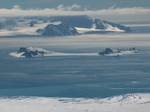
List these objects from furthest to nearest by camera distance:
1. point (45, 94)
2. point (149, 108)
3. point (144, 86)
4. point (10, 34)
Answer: point (10, 34)
point (144, 86)
point (45, 94)
point (149, 108)

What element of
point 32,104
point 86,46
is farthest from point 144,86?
point 86,46

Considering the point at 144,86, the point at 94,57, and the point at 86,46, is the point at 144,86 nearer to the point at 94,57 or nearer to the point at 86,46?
the point at 94,57

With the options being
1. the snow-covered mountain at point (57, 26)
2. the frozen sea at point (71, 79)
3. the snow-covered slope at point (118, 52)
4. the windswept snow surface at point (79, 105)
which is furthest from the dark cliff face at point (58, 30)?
the windswept snow surface at point (79, 105)

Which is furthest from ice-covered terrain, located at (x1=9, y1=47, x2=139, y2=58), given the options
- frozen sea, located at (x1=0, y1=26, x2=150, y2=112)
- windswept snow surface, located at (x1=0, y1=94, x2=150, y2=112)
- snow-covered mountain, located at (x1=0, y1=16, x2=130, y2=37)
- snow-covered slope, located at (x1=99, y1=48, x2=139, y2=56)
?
windswept snow surface, located at (x1=0, y1=94, x2=150, y2=112)

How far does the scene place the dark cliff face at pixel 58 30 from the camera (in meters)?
147

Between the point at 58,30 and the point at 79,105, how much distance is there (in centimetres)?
11410

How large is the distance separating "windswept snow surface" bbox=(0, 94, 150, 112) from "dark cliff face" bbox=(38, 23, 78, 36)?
109 m

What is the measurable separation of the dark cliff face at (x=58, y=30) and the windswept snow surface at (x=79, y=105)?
109 metres

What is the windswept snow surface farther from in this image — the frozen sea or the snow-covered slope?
the snow-covered slope

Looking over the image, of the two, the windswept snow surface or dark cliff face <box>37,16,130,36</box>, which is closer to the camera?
the windswept snow surface

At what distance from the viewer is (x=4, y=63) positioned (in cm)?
8869

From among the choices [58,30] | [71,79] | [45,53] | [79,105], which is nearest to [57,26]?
[58,30]

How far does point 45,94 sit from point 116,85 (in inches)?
393

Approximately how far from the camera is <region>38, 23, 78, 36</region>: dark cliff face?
482 ft
